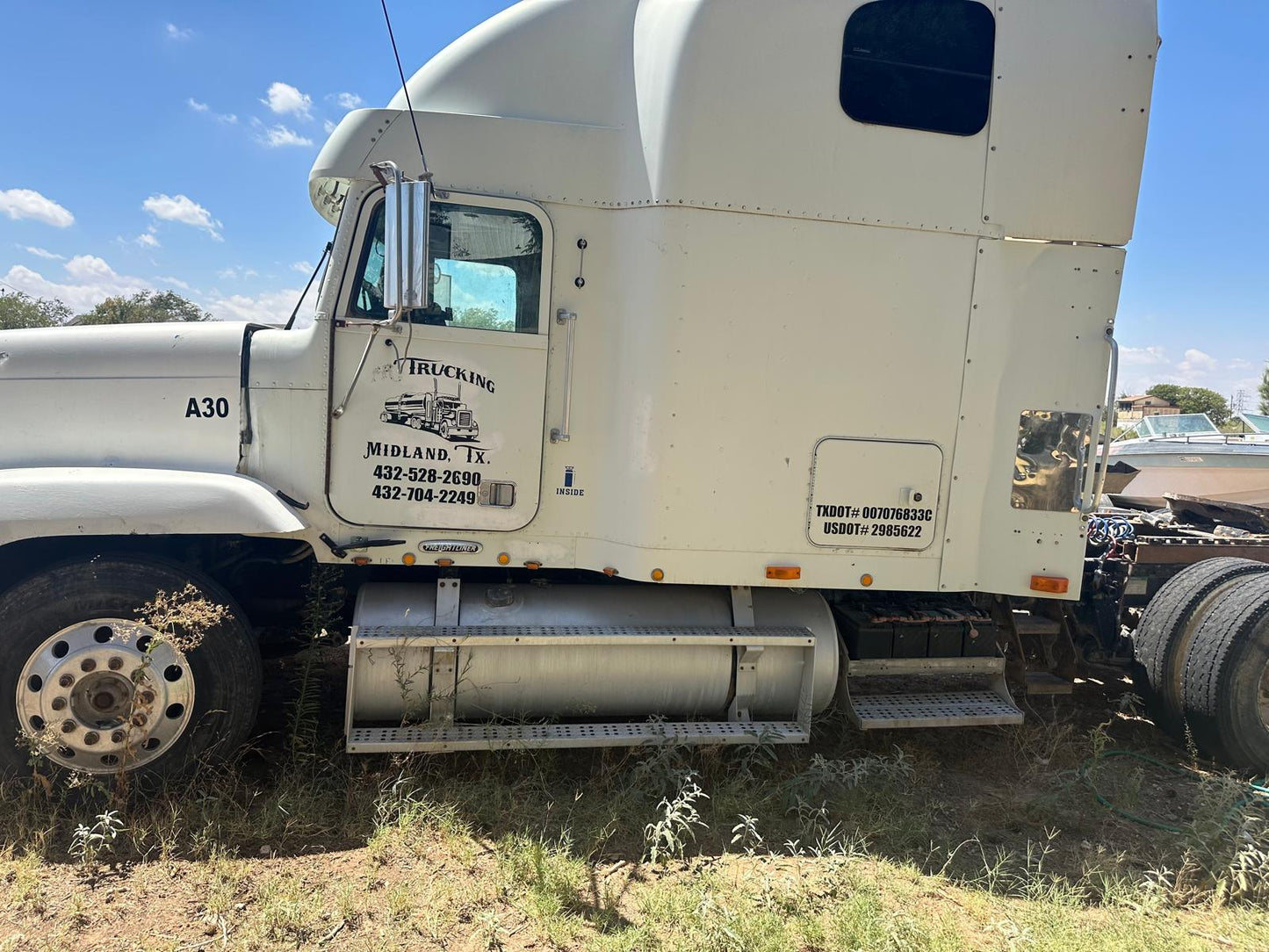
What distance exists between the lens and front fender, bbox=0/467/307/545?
11.1 ft

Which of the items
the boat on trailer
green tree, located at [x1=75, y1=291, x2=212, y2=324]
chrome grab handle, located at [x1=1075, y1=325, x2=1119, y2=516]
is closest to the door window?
chrome grab handle, located at [x1=1075, y1=325, x2=1119, y2=516]

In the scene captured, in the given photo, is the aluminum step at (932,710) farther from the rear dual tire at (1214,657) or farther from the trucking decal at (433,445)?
the trucking decal at (433,445)

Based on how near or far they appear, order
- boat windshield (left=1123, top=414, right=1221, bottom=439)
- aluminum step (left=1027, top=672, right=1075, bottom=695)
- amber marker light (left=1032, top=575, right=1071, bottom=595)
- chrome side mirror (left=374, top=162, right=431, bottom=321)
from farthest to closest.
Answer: boat windshield (left=1123, top=414, right=1221, bottom=439) → aluminum step (left=1027, top=672, right=1075, bottom=695) → amber marker light (left=1032, top=575, right=1071, bottom=595) → chrome side mirror (left=374, top=162, right=431, bottom=321)

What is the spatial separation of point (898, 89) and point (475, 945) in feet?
13.5

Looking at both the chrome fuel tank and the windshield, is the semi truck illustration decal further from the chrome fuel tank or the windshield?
the windshield

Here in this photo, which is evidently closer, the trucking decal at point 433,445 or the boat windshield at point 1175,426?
the trucking decal at point 433,445

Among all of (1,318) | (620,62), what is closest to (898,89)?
(620,62)

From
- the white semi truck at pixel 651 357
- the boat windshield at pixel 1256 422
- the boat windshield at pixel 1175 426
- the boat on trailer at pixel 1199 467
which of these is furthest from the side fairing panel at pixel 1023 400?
the boat windshield at pixel 1256 422

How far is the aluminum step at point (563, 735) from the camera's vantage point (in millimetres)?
3646

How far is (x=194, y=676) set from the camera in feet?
11.8

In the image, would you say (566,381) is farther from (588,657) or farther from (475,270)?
(588,657)

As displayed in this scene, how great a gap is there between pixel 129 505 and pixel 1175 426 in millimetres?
11994

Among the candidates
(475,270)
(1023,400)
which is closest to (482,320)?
(475,270)

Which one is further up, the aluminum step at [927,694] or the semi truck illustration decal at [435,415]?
the semi truck illustration decal at [435,415]
